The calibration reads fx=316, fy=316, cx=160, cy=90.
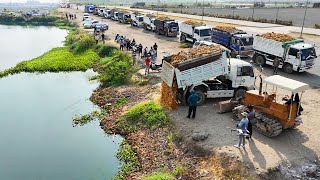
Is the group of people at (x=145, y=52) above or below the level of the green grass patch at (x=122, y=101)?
above

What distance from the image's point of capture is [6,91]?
1092 inches

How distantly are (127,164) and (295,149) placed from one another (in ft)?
25.5

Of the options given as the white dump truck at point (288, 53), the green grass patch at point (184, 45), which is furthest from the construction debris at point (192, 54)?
the green grass patch at point (184, 45)

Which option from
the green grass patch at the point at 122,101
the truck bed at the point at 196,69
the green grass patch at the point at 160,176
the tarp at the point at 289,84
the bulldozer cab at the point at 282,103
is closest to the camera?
the green grass patch at the point at 160,176

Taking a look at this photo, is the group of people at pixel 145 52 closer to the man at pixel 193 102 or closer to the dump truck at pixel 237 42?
the dump truck at pixel 237 42

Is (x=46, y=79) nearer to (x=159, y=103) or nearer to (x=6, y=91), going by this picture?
(x=6, y=91)

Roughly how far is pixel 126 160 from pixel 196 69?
6.23 metres

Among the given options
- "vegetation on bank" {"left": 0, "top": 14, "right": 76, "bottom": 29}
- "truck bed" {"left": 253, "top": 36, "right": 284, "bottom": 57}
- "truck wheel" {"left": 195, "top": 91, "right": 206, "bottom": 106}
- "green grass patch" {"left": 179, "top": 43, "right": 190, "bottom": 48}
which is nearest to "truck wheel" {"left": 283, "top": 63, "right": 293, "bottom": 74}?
"truck bed" {"left": 253, "top": 36, "right": 284, "bottom": 57}

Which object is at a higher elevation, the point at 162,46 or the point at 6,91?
the point at 162,46

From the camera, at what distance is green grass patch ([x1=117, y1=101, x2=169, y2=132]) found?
17505 mm

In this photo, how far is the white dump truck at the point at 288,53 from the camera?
922 inches

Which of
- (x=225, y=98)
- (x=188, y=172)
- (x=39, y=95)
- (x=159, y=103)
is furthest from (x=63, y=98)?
(x=188, y=172)

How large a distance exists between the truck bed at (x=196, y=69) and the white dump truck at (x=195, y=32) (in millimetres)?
15536

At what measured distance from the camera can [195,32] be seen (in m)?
34.6
